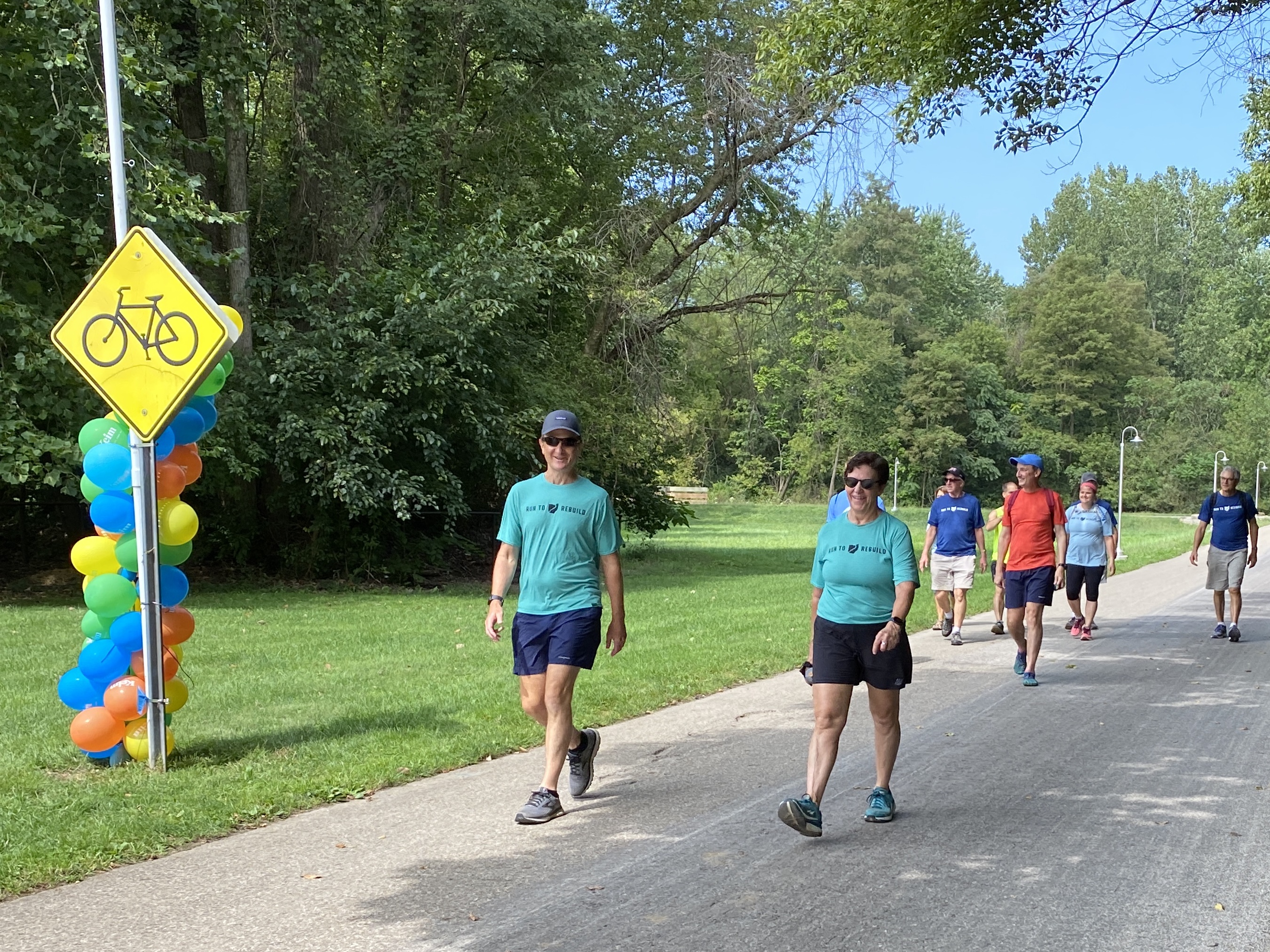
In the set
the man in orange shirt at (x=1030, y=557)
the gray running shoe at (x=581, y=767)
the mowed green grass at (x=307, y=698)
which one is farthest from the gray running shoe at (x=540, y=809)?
the man in orange shirt at (x=1030, y=557)

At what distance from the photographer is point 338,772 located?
6660 millimetres

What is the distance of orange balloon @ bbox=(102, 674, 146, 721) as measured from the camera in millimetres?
6852

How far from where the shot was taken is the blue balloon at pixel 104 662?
6.98 m

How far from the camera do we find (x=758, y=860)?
5062mm

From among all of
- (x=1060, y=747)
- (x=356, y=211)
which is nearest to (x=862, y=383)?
(x=356, y=211)

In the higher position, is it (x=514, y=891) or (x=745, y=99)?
(x=745, y=99)

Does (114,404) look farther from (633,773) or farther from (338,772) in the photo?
(633,773)

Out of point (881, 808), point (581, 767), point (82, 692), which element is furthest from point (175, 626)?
point (881, 808)

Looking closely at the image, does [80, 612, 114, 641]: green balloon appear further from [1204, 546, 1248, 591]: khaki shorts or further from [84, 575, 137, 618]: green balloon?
[1204, 546, 1248, 591]: khaki shorts

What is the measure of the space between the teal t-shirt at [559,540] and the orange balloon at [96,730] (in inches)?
108

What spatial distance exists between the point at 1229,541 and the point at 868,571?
31.5ft

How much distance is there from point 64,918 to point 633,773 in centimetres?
320

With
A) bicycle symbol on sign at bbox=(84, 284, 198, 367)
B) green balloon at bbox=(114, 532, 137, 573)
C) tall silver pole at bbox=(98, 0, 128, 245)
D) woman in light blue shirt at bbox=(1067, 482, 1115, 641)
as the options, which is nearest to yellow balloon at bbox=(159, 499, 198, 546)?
green balloon at bbox=(114, 532, 137, 573)

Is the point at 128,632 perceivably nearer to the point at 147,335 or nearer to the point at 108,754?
the point at 108,754
